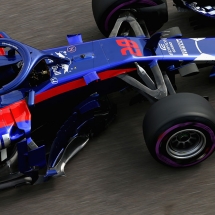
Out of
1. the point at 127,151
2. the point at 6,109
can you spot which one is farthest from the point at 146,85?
the point at 6,109

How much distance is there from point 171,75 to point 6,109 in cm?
127

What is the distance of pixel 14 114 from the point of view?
3.17 meters

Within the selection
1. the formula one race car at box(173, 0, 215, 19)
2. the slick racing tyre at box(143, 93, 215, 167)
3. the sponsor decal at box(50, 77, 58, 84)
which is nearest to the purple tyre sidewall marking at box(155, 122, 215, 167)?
the slick racing tyre at box(143, 93, 215, 167)

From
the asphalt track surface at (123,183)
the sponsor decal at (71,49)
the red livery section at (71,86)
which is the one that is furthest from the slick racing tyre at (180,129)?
the sponsor decal at (71,49)

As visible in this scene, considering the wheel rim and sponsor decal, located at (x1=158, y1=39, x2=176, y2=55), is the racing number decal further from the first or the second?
the wheel rim

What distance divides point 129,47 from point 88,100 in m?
0.51

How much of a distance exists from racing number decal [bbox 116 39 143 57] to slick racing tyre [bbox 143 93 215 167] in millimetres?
488

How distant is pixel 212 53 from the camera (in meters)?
3.51

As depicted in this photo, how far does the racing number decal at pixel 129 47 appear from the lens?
3.41 m

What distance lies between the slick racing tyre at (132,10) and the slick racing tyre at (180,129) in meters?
1.11

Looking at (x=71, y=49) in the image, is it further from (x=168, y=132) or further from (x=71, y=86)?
(x=168, y=132)

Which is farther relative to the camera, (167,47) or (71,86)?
(167,47)

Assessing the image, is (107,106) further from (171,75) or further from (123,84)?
(171,75)

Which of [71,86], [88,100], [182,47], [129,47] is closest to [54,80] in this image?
[71,86]
